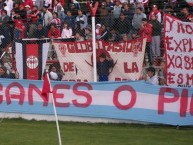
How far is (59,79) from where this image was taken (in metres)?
17.2

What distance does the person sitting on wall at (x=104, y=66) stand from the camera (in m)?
16.5

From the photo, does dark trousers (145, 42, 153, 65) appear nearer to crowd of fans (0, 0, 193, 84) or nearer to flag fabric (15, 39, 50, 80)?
crowd of fans (0, 0, 193, 84)

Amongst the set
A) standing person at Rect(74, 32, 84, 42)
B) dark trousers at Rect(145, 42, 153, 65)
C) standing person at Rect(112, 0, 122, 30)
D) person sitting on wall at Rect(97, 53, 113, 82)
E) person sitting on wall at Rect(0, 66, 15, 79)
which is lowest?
person sitting on wall at Rect(0, 66, 15, 79)

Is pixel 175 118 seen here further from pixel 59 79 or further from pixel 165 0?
pixel 165 0

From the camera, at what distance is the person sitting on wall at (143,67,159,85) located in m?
16.5

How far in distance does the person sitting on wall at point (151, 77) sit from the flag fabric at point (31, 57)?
2.77 m

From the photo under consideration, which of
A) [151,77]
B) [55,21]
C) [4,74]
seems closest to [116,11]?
[55,21]

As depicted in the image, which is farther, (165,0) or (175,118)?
(165,0)

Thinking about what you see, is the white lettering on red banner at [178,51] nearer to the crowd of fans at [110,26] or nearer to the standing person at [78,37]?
the crowd of fans at [110,26]

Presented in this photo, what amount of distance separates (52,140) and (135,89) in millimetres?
2924

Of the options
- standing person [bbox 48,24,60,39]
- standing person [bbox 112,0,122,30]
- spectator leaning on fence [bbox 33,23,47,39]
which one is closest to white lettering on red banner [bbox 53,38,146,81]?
standing person [bbox 112,0,122,30]

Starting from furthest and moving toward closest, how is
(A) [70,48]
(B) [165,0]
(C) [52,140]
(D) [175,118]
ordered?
(B) [165,0] < (A) [70,48] < (D) [175,118] < (C) [52,140]

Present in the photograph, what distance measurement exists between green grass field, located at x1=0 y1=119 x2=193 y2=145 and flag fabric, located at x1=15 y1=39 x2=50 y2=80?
1.34 meters

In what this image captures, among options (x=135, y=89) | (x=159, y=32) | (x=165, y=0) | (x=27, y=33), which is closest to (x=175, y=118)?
(x=135, y=89)
